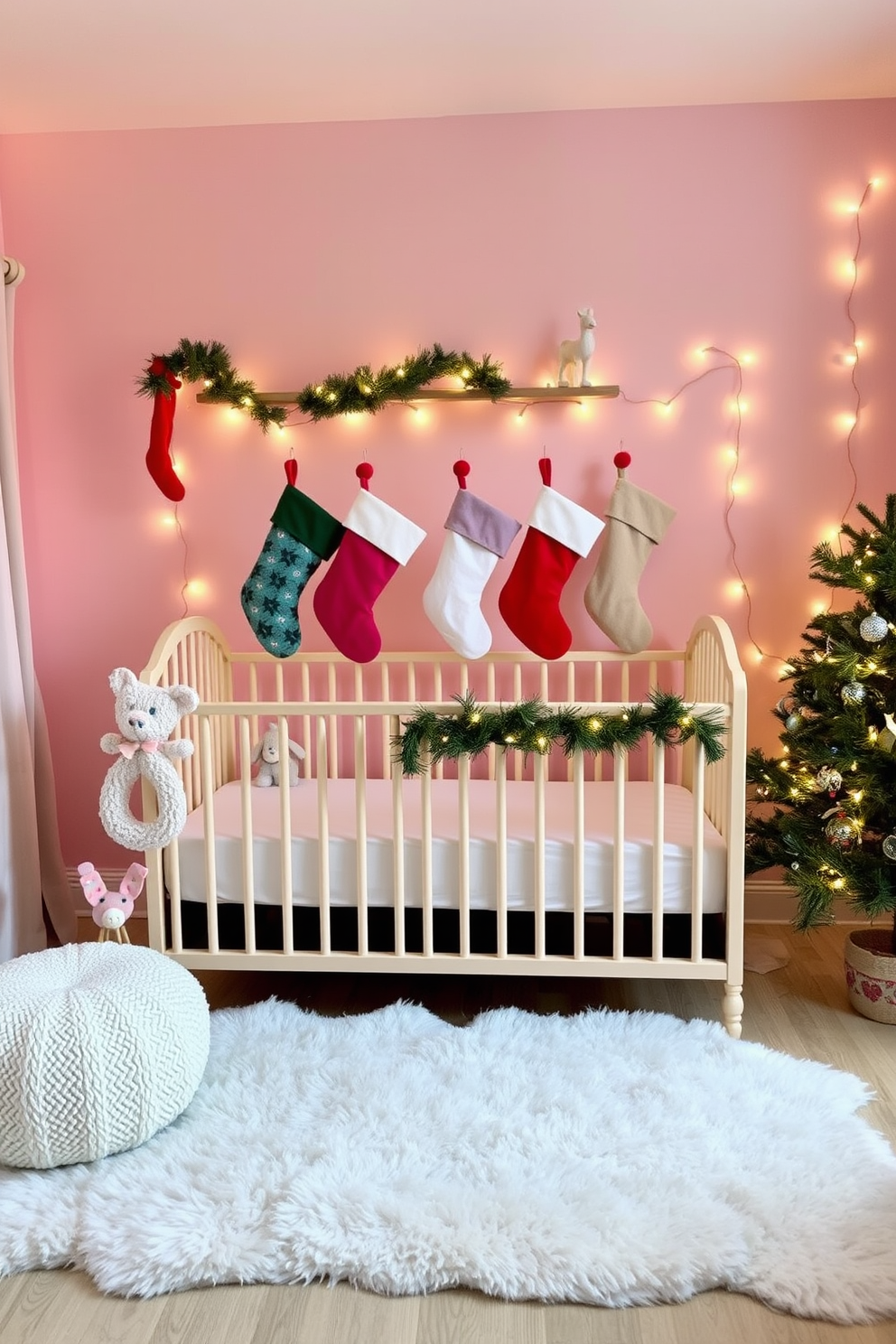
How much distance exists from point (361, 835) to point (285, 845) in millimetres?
173

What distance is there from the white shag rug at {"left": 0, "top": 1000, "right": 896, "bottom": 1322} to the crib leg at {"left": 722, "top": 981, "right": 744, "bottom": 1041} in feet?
0.15

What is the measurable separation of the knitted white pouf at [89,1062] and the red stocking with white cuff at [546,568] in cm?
128

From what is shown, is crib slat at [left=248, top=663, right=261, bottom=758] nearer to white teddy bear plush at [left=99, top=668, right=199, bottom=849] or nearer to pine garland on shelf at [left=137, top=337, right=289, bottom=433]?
white teddy bear plush at [left=99, top=668, right=199, bottom=849]

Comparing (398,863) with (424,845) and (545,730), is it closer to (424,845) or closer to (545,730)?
(424,845)

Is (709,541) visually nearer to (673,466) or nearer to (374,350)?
(673,466)

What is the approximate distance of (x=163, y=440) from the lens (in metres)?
2.79

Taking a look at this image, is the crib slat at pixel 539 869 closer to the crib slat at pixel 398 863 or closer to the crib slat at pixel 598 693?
the crib slat at pixel 398 863

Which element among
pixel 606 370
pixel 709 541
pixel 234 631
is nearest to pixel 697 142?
pixel 606 370

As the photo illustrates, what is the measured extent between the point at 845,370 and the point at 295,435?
61.2 inches

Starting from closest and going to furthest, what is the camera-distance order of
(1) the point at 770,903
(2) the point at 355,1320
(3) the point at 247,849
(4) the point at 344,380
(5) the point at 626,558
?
(2) the point at 355,1320
(3) the point at 247,849
(5) the point at 626,558
(4) the point at 344,380
(1) the point at 770,903

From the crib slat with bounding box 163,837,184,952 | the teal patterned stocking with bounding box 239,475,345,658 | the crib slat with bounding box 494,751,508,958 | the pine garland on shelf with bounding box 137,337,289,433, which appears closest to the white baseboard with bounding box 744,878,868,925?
the crib slat with bounding box 494,751,508,958

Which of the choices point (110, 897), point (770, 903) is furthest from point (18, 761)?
point (770, 903)

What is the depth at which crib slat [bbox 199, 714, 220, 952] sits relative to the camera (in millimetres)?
2256

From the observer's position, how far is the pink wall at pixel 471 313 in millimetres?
2801
